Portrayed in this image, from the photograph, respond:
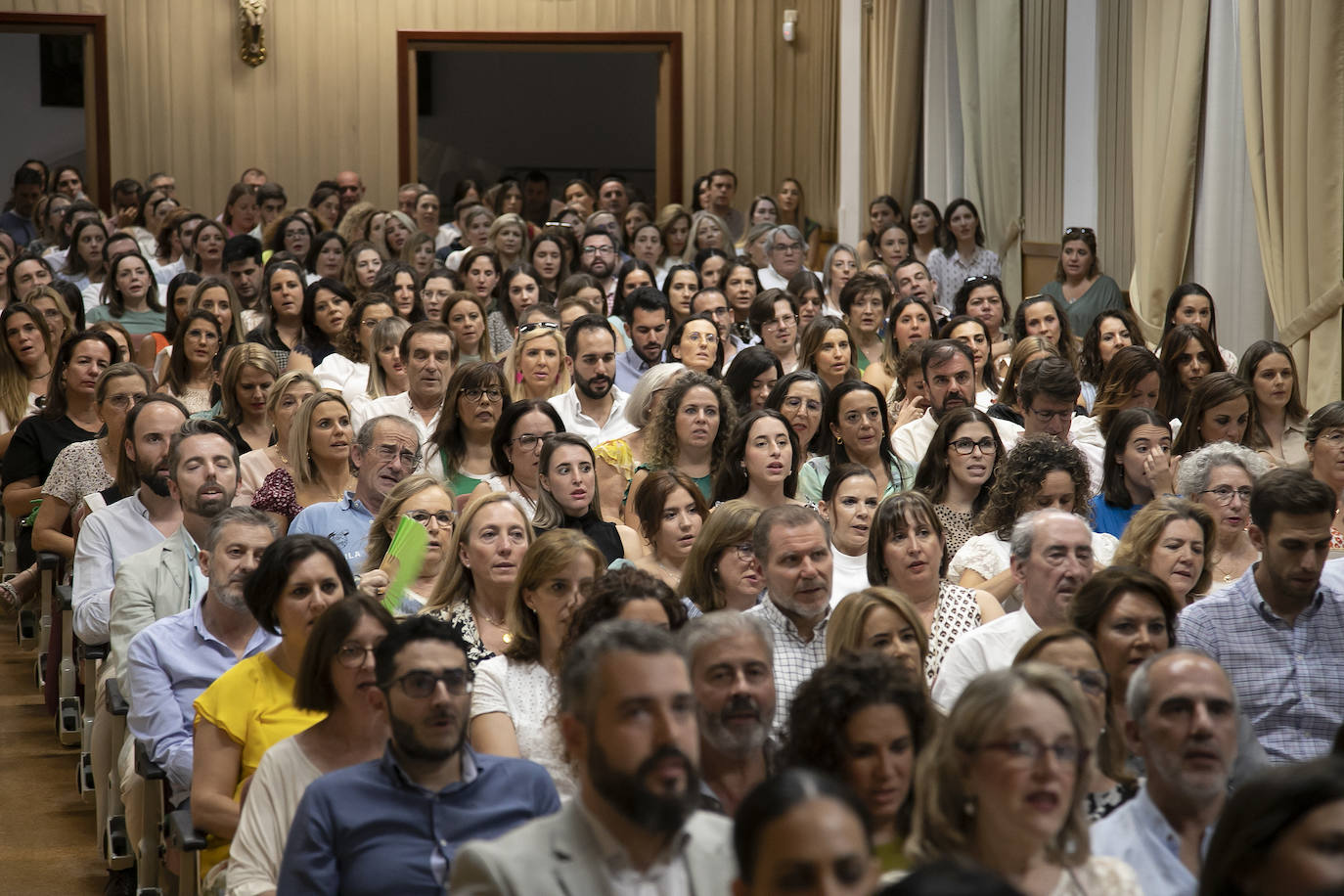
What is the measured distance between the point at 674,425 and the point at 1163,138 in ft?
11.5

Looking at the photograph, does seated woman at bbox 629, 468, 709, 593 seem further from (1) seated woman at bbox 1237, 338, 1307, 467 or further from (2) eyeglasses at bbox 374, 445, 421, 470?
(1) seated woman at bbox 1237, 338, 1307, 467

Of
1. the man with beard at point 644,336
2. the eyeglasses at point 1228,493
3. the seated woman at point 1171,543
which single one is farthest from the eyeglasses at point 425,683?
the man with beard at point 644,336

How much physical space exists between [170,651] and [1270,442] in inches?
143

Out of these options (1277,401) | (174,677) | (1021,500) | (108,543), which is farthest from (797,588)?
(1277,401)

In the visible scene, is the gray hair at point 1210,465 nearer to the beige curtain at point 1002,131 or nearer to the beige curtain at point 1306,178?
the beige curtain at point 1306,178

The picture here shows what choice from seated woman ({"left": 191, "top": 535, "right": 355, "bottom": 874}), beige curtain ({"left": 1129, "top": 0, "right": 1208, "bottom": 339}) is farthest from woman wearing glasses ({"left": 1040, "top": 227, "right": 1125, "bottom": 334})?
seated woman ({"left": 191, "top": 535, "right": 355, "bottom": 874})

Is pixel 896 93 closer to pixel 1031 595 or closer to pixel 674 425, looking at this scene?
pixel 674 425

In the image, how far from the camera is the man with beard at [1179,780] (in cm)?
270

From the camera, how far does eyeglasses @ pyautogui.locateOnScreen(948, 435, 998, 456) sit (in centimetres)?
493

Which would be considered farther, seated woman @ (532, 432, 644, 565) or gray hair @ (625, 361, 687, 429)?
gray hair @ (625, 361, 687, 429)

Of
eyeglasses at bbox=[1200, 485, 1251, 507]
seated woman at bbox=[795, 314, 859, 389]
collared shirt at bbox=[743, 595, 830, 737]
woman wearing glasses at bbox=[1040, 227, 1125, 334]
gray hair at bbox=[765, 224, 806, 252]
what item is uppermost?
gray hair at bbox=[765, 224, 806, 252]

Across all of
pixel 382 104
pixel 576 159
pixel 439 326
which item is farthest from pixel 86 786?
pixel 576 159

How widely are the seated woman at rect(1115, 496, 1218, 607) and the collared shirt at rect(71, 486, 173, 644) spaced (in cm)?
259

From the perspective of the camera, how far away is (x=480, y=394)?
550cm
